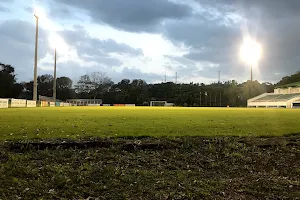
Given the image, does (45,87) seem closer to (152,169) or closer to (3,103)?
(3,103)

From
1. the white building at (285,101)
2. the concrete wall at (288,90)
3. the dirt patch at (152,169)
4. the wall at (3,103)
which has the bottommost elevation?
the dirt patch at (152,169)

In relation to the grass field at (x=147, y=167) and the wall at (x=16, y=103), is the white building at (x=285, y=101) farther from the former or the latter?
the grass field at (x=147, y=167)

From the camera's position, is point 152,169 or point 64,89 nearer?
point 152,169

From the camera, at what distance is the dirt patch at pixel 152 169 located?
644 centimetres

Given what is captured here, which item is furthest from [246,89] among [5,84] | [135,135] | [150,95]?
[135,135]

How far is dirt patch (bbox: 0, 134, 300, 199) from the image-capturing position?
6.44 m

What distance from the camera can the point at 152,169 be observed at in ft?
25.8

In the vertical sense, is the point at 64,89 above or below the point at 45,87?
below

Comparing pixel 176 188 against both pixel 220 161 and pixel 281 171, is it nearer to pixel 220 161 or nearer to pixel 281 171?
pixel 220 161

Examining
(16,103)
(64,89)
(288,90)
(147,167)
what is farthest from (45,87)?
(147,167)

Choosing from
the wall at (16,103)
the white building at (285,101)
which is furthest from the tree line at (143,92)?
the wall at (16,103)

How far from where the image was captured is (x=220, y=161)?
890cm

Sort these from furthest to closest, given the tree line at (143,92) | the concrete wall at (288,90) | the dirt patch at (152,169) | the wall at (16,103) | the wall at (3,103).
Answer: the tree line at (143,92), the concrete wall at (288,90), the wall at (16,103), the wall at (3,103), the dirt patch at (152,169)

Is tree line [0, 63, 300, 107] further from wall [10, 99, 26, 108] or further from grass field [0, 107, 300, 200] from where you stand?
grass field [0, 107, 300, 200]
